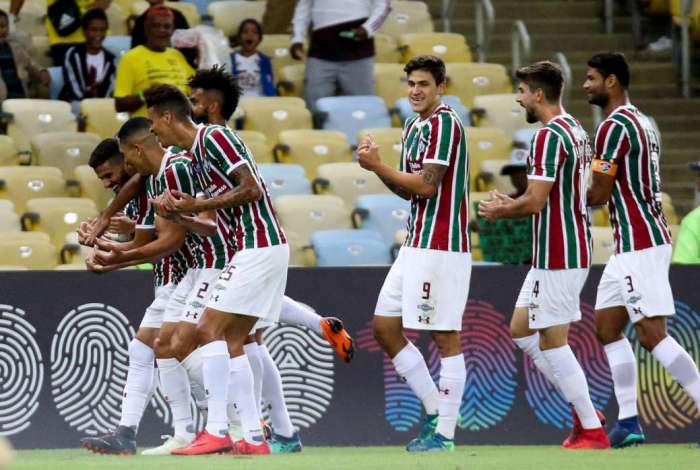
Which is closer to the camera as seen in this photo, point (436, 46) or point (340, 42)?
point (340, 42)

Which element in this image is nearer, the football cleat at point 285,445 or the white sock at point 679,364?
the white sock at point 679,364

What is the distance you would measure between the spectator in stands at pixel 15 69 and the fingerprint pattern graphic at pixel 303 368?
415 centimetres

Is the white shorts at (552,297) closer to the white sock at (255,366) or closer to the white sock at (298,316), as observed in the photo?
the white sock at (298,316)

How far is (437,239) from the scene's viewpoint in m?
8.78

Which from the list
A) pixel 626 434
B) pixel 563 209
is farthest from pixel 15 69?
pixel 626 434

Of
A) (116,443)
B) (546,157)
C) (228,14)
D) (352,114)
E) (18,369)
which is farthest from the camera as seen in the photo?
(228,14)

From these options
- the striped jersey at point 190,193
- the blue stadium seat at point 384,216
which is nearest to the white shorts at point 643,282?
the striped jersey at point 190,193

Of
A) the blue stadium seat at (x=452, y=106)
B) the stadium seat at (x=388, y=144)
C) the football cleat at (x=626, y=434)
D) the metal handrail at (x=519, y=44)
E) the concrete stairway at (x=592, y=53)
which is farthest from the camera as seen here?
the concrete stairway at (x=592, y=53)

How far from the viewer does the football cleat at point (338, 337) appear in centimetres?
932

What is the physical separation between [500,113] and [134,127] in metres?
5.92

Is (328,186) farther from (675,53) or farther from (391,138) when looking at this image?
(675,53)

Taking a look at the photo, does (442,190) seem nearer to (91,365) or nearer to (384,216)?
(91,365)

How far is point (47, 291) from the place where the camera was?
10234mm

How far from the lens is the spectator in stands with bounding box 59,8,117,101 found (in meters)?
13.8
